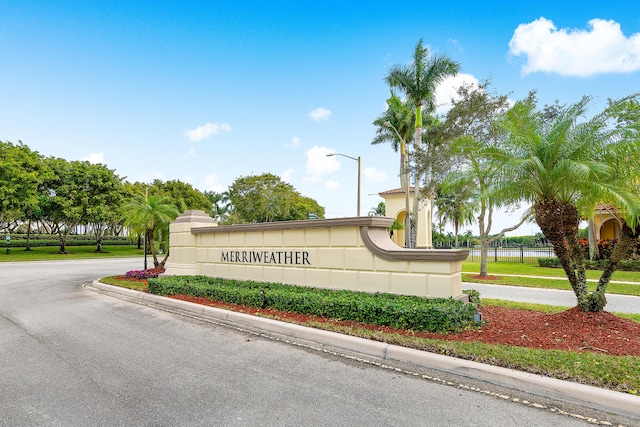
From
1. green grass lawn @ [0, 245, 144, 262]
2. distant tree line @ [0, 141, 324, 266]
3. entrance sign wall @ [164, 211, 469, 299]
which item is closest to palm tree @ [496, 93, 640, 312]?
entrance sign wall @ [164, 211, 469, 299]

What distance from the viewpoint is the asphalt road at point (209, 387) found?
3586mm

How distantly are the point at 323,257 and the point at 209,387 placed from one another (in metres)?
4.81

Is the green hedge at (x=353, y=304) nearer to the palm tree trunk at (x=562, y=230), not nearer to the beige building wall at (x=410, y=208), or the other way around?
the palm tree trunk at (x=562, y=230)

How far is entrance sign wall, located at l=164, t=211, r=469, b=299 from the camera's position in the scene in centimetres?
711

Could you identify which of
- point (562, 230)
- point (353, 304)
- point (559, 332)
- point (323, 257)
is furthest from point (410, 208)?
point (559, 332)

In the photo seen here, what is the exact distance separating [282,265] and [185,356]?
447 cm

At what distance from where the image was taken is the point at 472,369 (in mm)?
4551

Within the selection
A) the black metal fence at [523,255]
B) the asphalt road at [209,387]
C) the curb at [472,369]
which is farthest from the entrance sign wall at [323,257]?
the black metal fence at [523,255]

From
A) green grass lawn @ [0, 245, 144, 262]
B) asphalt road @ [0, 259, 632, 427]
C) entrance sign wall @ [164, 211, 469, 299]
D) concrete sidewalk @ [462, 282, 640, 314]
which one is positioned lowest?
green grass lawn @ [0, 245, 144, 262]

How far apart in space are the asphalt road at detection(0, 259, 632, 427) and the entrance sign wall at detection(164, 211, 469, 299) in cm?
268

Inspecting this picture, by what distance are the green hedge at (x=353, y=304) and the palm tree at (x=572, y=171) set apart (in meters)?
2.17

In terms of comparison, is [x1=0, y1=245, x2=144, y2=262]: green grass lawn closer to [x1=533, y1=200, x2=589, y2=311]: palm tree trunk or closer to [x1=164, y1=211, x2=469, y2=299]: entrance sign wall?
[x1=164, y1=211, x2=469, y2=299]: entrance sign wall

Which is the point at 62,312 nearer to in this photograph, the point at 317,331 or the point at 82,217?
the point at 317,331

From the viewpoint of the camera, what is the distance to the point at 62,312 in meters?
8.86
